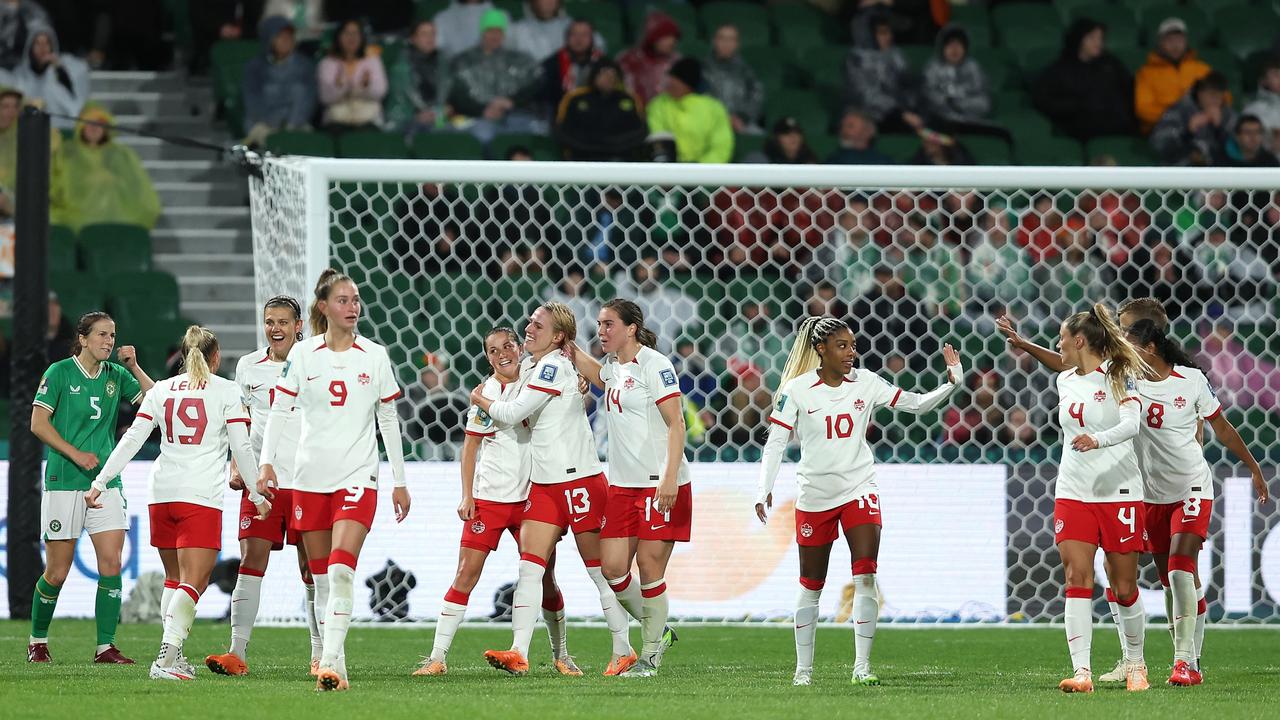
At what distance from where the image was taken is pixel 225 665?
8172 mm

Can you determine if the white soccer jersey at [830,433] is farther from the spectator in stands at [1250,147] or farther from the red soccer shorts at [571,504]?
the spectator in stands at [1250,147]

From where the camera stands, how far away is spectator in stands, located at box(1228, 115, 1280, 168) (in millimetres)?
15133

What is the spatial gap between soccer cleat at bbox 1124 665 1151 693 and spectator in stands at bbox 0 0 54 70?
12.1 metres

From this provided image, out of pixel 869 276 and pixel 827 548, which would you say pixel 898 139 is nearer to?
pixel 869 276

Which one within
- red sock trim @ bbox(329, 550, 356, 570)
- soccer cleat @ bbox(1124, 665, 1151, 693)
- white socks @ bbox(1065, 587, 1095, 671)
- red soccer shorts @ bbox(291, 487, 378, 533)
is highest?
red soccer shorts @ bbox(291, 487, 378, 533)

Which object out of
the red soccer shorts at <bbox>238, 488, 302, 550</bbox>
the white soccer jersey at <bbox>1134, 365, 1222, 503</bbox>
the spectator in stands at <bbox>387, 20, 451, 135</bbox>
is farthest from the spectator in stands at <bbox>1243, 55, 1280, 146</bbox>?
the red soccer shorts at <bbox>238, 488, 302, 550</bbox>

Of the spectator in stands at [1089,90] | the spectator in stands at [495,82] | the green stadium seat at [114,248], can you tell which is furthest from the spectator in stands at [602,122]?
the spectator in stands at [1089,90]

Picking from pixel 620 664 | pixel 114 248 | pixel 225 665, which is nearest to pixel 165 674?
pixel 225 665

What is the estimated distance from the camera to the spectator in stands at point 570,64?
15664mm

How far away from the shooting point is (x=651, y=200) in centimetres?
1331

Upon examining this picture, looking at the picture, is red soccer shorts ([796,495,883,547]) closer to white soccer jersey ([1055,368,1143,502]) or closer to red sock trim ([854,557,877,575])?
red sock trim ([854,557,877,575])

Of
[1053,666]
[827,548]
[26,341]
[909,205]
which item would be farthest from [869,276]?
[26,341]

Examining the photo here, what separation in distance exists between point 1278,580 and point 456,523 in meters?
5.40

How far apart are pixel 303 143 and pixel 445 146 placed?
1247 mm
